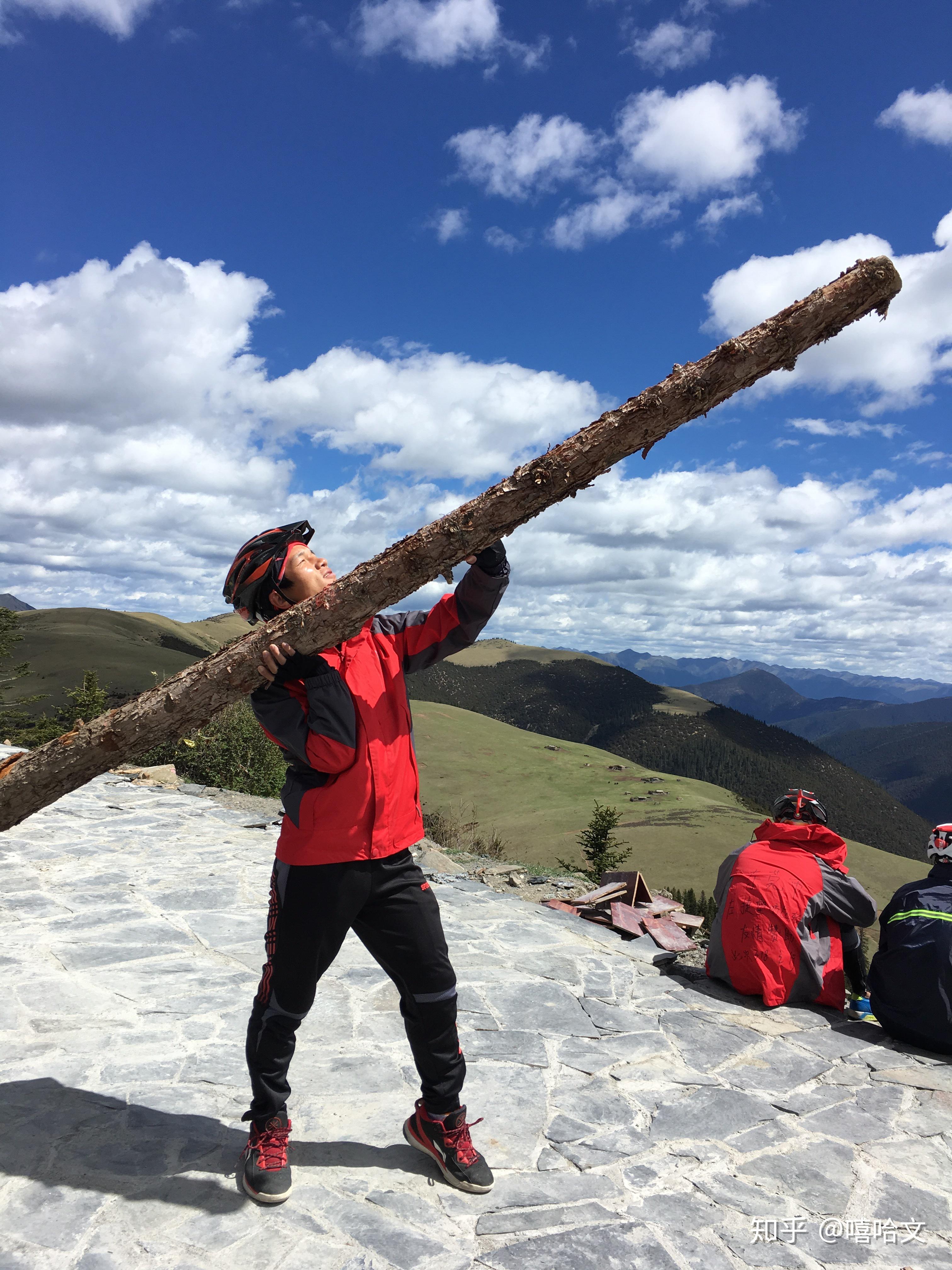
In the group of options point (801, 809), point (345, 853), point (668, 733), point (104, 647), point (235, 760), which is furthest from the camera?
point (668, 733)

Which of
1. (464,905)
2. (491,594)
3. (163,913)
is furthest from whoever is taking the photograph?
(464,905)

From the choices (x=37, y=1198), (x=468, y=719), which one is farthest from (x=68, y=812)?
(x=468, y=719)

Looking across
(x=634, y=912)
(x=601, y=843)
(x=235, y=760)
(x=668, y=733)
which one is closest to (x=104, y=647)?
(x=668, y=733)

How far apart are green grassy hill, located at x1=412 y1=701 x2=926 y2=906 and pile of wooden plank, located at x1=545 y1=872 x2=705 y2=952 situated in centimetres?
1441

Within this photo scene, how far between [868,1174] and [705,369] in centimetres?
319

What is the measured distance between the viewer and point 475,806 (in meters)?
57.8

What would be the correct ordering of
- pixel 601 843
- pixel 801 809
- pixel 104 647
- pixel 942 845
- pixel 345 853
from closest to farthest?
pixel 345 853 < pixel 942 845 < pixel 801 809 < pixel 601 843 < pixel 104 647

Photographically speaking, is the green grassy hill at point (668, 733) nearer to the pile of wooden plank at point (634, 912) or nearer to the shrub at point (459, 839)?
the shrub at point (459, 839)

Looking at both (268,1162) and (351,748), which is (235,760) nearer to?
(268,1162)

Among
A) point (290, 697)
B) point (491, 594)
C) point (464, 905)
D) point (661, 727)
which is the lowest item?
point (661, 727)

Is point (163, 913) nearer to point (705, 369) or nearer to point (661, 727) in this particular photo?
point (705, 369)

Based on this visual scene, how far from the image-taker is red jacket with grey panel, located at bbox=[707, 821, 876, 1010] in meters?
4.65

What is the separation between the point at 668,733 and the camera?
4587 inches

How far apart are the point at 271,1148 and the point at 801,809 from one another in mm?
3795
